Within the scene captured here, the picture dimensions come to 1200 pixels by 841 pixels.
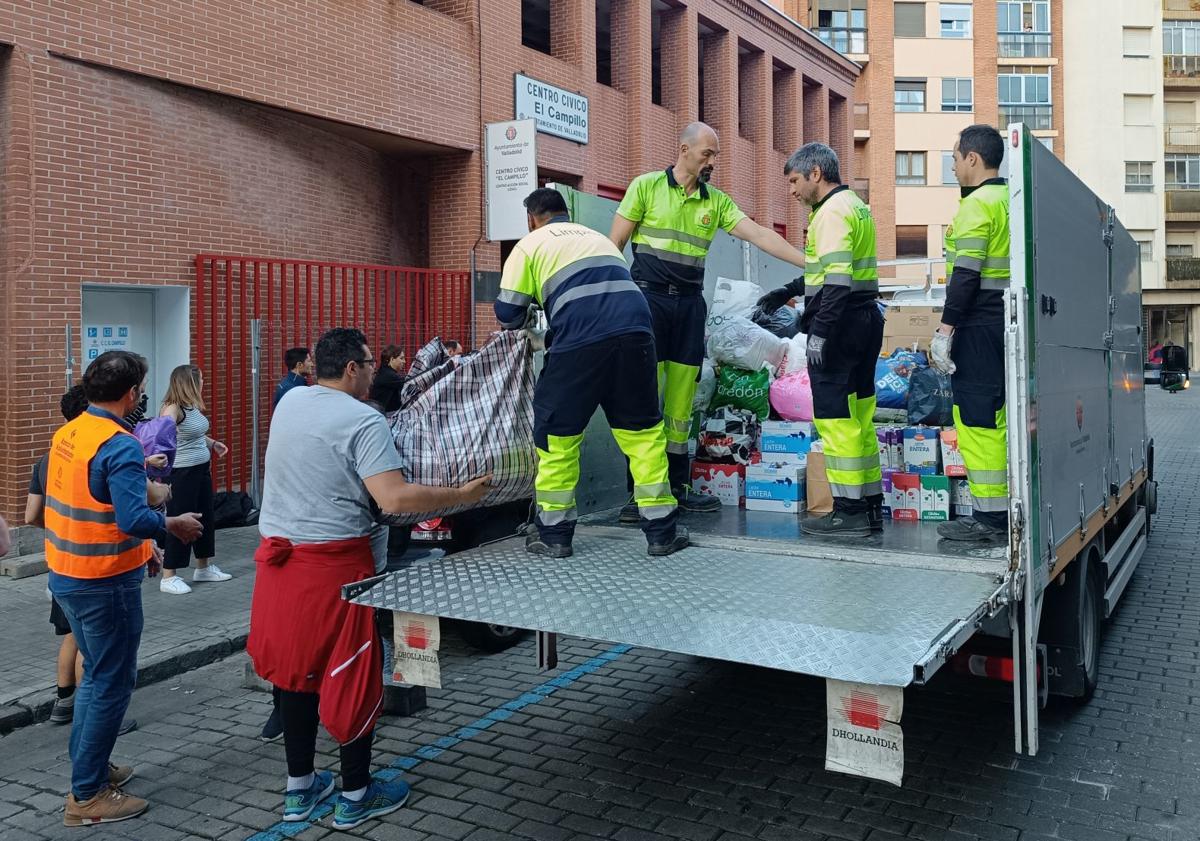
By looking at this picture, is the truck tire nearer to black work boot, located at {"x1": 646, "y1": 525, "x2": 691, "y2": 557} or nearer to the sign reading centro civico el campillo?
black work boot, located at {"x1": 646, "y1": 525, "x2": 691, "y2": 557}

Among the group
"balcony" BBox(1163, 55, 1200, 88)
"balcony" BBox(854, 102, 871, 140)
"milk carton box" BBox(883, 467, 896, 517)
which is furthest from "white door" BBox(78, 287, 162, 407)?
"balcony" BBox(1163, 55, 1200, 88)

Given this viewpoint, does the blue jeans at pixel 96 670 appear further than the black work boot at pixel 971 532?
No

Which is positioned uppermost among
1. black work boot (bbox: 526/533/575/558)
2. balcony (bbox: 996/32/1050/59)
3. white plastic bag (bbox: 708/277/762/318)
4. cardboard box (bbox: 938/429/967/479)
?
balcony (bbox: 996/32/1050/59)

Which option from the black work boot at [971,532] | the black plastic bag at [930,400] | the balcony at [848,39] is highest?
the balcony at [848,39]

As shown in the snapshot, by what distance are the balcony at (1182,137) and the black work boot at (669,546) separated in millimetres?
53352

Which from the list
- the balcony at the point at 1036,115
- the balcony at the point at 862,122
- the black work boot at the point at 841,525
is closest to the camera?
the black work boot at the point at 841,525

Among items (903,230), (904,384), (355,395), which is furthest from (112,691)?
(903,230)

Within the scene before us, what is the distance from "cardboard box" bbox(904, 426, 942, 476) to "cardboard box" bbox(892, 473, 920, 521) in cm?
12

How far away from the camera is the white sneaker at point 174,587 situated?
8023 millimetres

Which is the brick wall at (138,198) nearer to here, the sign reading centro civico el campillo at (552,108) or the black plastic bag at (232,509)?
the black plastic bag at (232,509)

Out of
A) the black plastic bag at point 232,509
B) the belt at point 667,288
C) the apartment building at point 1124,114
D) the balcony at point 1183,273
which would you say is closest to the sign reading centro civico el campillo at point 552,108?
the black plastic bag at point 232,509

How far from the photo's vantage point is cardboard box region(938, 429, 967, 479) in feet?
18.2

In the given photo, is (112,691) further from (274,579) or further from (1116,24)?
(1116,24)

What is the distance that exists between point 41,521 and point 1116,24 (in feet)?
175
